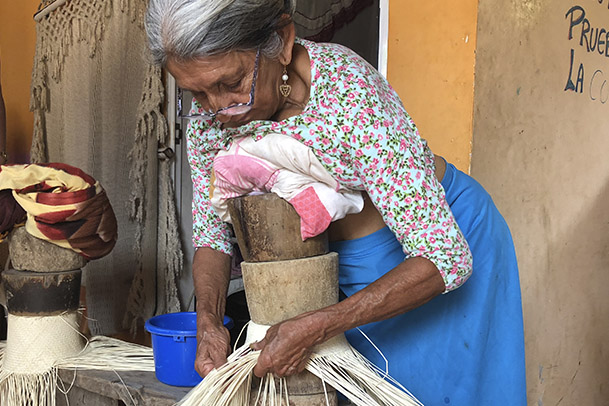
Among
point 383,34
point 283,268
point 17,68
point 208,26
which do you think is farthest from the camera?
point 17,68

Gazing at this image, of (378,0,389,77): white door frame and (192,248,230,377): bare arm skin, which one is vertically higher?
(378,0,389,77): white door frame

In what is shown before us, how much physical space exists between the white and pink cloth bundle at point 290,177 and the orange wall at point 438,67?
105 cm

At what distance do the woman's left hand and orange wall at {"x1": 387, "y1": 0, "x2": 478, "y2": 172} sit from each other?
1.27 m

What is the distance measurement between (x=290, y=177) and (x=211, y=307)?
0.49 metres

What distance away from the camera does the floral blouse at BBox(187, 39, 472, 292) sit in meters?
1.17

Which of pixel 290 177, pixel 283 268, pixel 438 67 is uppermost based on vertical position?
pixel 438 67

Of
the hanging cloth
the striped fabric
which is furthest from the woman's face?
the hanging cloth

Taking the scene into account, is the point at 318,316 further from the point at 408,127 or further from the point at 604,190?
the point at 604,190

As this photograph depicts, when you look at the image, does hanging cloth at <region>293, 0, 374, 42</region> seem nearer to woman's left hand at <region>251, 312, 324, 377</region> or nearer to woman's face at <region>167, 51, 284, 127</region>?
woman's face at <region>167, 51, 284, 127</region>

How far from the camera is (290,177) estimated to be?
1.22m

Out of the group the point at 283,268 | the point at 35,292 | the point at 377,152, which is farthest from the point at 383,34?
the point at 35,292

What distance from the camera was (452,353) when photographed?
4.66 ft

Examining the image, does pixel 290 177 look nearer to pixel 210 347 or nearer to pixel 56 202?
pixel 210 347

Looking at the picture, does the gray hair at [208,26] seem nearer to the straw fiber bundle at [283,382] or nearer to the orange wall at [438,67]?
the straw fiber bundle at [283,382]
